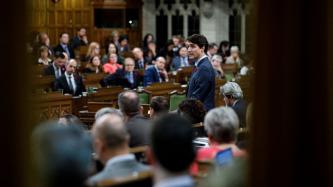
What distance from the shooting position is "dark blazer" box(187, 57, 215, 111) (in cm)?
715

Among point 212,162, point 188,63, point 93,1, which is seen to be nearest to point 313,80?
point 212,162

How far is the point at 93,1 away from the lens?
58.0 feet

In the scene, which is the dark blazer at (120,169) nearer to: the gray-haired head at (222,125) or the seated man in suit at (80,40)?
the gray-haired head at (222,125)

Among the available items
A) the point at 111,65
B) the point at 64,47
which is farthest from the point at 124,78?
the point at 64,47

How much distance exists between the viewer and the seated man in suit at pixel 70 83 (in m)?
10.3

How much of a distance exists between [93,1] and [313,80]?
14620 mm

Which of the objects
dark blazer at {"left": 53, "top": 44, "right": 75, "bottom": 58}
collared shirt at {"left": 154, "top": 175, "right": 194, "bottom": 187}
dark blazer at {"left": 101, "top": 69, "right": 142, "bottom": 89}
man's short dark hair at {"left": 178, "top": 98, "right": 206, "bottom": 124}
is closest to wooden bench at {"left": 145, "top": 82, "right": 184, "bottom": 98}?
dark blazer at {"left": 101, "top": 69, "right": 142, "bottom": 89}

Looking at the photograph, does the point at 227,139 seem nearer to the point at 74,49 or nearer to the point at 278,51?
the point at 278,51

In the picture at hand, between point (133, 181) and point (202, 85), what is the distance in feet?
12.7

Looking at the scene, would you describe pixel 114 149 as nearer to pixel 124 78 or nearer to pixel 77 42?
pixel 124 78

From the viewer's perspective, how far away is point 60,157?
297 cm

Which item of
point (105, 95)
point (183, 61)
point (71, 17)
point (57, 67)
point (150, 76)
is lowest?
point (105, 95)

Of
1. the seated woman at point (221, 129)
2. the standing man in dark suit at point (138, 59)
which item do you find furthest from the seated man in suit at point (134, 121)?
the standing man in dark suit at point (138, 59)

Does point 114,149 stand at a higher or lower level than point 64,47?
lower
